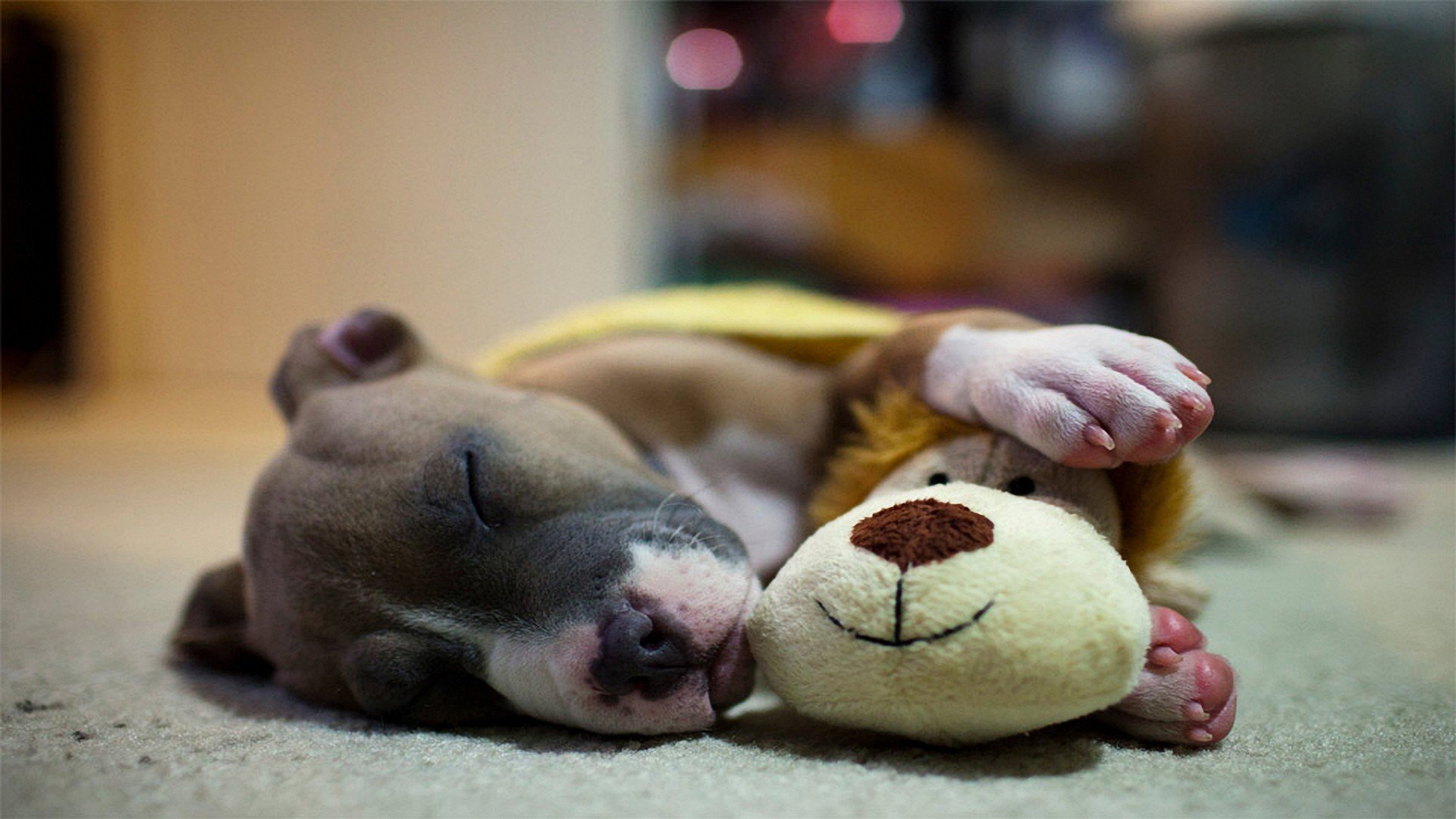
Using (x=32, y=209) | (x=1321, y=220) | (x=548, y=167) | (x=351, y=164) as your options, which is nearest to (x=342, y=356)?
(x=1321, y=220)

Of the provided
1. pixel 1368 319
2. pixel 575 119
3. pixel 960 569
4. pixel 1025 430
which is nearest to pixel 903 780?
pixel 960 569

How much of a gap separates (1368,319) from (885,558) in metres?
2.96

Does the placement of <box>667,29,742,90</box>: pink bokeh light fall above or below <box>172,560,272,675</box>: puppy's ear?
above

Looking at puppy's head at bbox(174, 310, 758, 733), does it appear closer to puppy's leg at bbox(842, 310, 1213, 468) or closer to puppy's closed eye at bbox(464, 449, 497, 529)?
puppy's closed eye at bbox(464, 449, 497, 529)

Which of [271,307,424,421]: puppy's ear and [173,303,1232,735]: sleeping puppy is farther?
[271,307,424,421]: puppy's ear

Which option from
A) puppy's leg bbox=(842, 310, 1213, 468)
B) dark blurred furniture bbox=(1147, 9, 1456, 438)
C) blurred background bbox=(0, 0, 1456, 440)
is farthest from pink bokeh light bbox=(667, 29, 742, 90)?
puppy's leg bbox=(842, 310, 1213, 468)

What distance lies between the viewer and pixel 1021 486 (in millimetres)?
925

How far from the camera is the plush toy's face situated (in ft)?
2.44

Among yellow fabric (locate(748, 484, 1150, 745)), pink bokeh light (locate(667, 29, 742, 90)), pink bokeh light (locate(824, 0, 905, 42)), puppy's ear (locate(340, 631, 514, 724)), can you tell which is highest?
pink bokeh light (locate(824, 0, 905, 42))

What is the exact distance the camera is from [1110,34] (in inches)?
158

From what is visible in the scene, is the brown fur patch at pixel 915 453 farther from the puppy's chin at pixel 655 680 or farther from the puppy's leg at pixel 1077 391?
the puppy's chin at pixel 655 680

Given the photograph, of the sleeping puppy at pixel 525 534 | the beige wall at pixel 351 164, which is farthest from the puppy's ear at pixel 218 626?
the beige wall at pixel 351 164

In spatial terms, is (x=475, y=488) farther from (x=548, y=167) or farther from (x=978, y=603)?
(x=548, y=167)

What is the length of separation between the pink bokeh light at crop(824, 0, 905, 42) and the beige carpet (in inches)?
120
